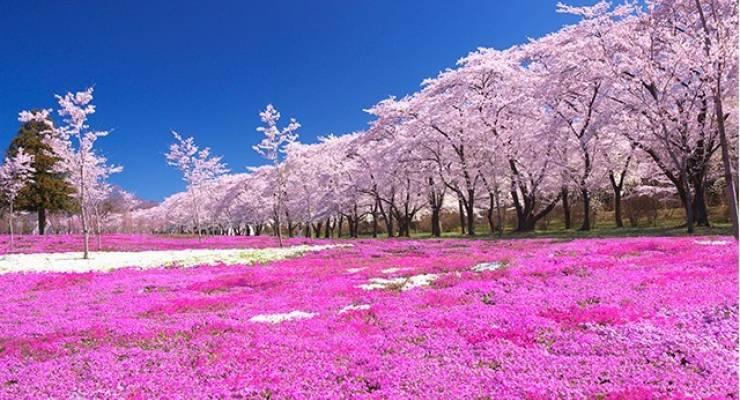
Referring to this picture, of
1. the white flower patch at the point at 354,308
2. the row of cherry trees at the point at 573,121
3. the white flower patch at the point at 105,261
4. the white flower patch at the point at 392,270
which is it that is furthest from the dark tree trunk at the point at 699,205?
the white flower patch at the point at 354,308

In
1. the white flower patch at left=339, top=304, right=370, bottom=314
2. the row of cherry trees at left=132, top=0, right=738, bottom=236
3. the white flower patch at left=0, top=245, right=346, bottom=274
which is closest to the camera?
the white flower patch at left=339, top=304, right=370, bottom=314

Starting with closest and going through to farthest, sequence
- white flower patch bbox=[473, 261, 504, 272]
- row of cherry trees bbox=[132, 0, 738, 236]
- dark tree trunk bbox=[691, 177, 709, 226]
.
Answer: white flower patch bbox=[473, 261, 504, 272] < row of cherry trees bbox=[132, 0, 738, 236] < dark tree trunk bbox=[691, 177, 709, 226]

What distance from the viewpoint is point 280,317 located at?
1198cm

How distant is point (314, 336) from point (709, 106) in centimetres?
3669

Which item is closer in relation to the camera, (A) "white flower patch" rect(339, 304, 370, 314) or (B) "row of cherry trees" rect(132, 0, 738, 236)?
(A) "white flower patch" rect(339, 304, 370, 314)

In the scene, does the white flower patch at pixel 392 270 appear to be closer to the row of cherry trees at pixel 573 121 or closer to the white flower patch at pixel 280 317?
the white flower patch at pixel 280 317

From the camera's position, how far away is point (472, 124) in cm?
4928

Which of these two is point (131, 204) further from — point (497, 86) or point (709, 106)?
point (709, 106)

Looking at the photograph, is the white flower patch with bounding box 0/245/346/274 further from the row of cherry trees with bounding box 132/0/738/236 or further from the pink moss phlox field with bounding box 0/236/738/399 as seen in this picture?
the row of cherry trees with bounding box 132/0/738/236

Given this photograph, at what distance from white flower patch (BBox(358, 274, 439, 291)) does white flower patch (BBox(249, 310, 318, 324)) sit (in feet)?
12.1

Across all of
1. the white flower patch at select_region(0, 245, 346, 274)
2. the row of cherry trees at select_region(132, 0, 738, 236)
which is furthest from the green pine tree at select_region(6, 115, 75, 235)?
the white flower patch at select_region(0, 245, 346, 274)

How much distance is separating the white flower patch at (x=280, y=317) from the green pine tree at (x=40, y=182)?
67.0 m

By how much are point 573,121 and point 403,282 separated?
38516 millimetres

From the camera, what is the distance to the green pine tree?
6631cm
